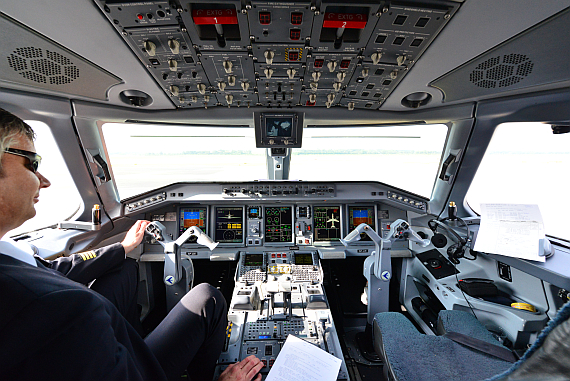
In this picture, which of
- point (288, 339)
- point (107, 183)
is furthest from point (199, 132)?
point (288, 339)

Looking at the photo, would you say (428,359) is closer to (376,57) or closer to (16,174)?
(376,57)

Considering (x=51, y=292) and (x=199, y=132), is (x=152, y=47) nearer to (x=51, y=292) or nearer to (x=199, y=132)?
(x=51, y=292)

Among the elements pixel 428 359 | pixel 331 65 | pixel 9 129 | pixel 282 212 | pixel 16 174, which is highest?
pixel 331 65

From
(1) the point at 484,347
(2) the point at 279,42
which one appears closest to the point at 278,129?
(2) the point at 279,42

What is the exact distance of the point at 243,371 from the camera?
1.51 metres

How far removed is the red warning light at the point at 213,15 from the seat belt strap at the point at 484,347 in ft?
7.48

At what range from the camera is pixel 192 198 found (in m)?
3.08

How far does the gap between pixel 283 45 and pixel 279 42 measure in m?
0.04

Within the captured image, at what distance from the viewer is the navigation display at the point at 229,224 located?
3.33 m

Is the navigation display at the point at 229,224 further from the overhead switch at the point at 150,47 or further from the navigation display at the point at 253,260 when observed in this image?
the overhead switch at the point at 150,47

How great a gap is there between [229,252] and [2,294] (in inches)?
104

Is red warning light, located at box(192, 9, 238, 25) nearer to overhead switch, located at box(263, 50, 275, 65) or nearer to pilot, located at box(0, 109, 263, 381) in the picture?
overhead switch, located at box(263, 50, 275, 65)

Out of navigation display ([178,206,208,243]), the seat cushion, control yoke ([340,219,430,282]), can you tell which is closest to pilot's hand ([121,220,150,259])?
navigation display ([178,206,208,243])

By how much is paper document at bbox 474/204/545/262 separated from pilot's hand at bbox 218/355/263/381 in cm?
205
